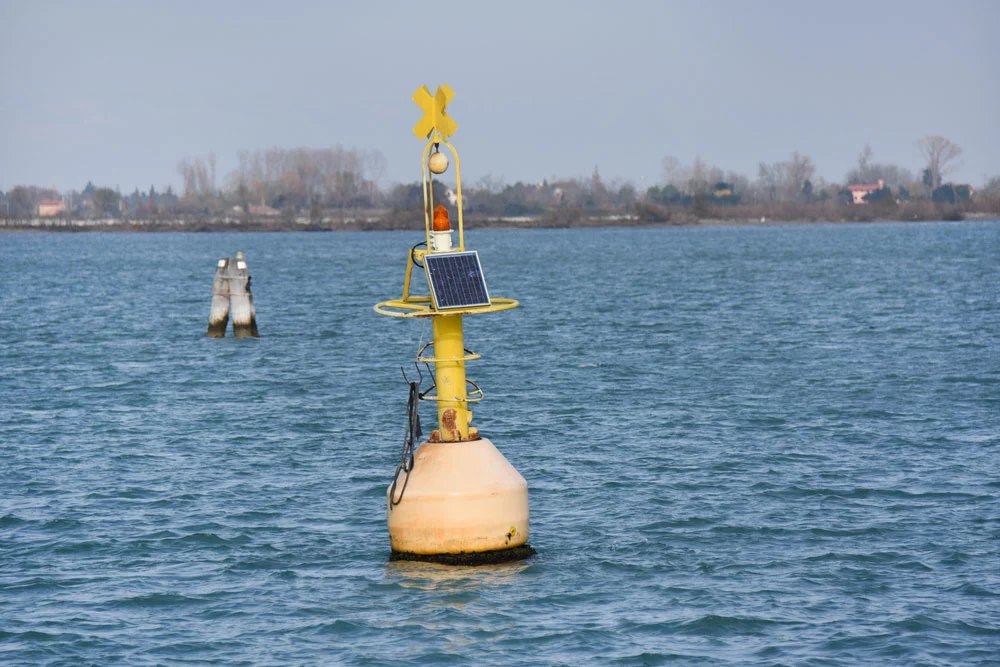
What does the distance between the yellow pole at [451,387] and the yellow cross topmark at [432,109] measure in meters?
1.94

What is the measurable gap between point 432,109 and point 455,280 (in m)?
1.78

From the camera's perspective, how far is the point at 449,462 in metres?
13.7

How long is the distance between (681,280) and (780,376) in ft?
159

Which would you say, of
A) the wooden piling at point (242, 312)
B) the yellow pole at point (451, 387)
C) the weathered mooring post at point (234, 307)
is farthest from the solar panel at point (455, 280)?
the wooden piling at point (242, 312)

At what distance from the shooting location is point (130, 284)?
84500 mm

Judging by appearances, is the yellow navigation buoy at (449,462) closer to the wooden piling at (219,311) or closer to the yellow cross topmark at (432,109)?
the yellow cross topmark at (432,109)

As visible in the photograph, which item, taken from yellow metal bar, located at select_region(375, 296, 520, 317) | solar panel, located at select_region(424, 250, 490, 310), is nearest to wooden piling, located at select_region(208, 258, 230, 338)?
yellow metal bar, located at select_region(375, 296, 520, 317)

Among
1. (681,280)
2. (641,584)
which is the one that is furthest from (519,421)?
(681,280)

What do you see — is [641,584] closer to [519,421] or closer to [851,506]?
[851,506]

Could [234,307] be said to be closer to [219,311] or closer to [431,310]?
[219,311]

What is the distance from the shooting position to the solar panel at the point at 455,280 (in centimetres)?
1354

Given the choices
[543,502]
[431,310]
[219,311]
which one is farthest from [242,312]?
[431,310]

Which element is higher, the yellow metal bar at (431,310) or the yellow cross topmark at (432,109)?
the yellow cross topmark at (432,109)

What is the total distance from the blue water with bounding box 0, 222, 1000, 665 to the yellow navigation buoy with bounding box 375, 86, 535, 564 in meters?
0.46
